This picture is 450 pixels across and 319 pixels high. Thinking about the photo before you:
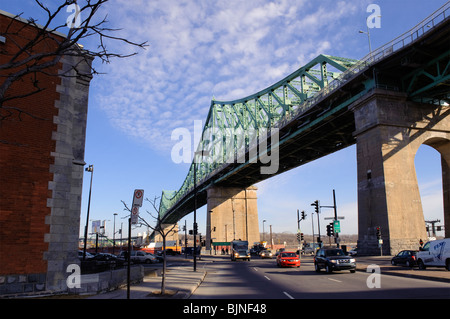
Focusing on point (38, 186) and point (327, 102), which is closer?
point (38, 186)

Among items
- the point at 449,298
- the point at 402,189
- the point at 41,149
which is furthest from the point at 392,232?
the point at 41,149

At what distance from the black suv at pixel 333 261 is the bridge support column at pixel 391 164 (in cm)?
994

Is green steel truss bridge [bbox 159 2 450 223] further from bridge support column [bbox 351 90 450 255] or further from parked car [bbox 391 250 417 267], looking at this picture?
parked car [bbox 391 250 417 267]

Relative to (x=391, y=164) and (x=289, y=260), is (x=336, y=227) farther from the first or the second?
(x=289, y=260)

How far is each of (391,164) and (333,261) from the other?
48.9 ft

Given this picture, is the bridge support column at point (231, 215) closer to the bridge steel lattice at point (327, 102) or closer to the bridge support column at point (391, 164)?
the bridge steel lattice at point (327, 102)

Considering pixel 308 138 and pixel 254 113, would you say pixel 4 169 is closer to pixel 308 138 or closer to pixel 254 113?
pixel 308 138

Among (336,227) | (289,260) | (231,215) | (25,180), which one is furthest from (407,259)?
(231,215)

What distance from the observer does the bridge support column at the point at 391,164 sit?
1192 inches

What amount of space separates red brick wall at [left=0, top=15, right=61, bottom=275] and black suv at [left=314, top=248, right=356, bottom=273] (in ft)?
50.6

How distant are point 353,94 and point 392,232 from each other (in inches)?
622

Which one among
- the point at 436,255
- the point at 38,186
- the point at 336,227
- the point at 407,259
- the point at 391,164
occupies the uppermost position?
the point at 391,164

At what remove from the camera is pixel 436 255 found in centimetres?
2025

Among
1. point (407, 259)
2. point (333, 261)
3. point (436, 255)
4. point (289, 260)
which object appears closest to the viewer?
point (436, 255)
